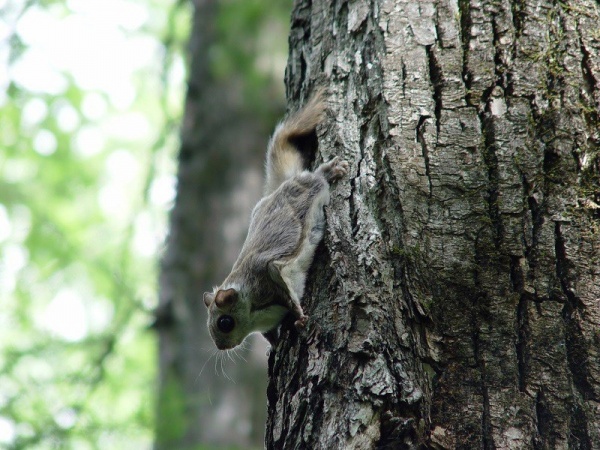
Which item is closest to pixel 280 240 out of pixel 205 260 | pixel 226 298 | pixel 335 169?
pixel 226 298

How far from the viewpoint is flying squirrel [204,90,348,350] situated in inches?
104

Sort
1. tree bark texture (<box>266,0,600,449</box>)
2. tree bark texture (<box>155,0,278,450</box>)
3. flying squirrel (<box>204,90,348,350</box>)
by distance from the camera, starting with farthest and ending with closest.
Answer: tree bark texture (<box>155,0,278,450</box>) → flying squirrel (<box>204,90,348,350</box>) → tree bark texture (<box>266,0,600,449</box>)

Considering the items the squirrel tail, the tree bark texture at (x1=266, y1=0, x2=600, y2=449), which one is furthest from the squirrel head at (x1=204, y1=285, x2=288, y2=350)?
the tree bark texture at (x1=266, y1=0, x2=600, y2=449)

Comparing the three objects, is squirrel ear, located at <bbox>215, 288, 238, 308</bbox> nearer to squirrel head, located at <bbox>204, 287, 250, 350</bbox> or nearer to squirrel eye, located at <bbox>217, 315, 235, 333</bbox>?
squirrel head, located at <bbox>204, 287, 250, 350</bbox>

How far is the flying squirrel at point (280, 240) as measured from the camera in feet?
8.63

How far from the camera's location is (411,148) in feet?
7.53

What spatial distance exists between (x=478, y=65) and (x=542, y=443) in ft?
4.41

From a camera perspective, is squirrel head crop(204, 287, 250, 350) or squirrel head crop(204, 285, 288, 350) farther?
squirrel head crop(204, 287, 250, 350)

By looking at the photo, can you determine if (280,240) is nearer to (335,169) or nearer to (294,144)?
(294,144)

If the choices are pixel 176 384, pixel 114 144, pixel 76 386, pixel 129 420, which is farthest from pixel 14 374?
pixel 114 144

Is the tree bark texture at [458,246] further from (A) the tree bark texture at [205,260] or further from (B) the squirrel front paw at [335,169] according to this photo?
(A) the tree bark texture at [205,260]

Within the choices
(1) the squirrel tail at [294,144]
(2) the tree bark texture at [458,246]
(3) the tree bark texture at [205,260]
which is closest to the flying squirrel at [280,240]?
(1) the squirrel tail at [294,144]

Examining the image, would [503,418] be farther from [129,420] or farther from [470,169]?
[129,420]

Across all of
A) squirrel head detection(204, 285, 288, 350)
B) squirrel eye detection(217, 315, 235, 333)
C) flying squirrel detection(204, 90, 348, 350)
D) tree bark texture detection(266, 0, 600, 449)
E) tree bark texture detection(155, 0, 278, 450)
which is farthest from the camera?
tree bark texture detection(155, 0, 278, 450)
